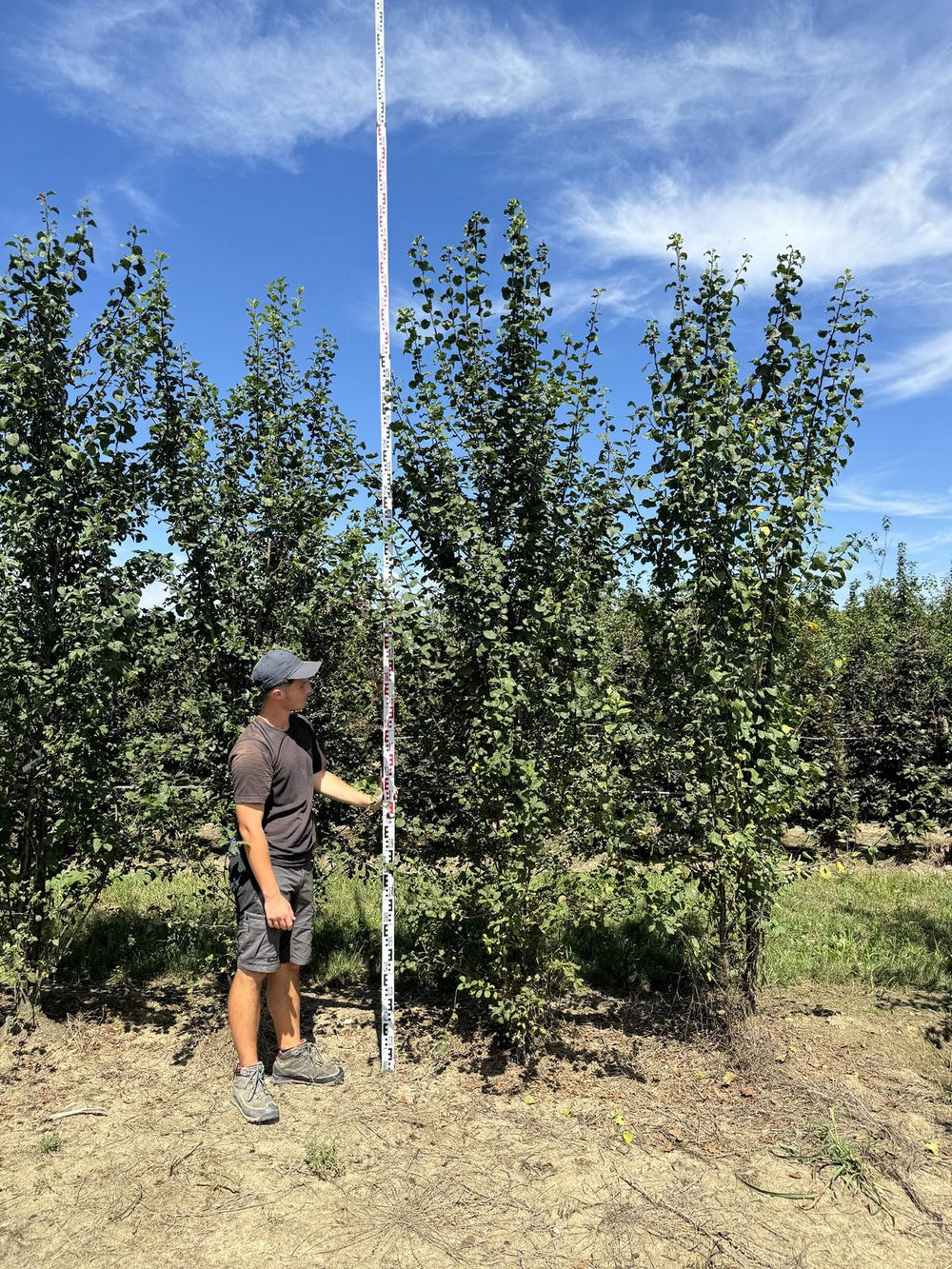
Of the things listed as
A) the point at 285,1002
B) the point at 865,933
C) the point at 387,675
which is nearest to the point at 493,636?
the point at 387,675

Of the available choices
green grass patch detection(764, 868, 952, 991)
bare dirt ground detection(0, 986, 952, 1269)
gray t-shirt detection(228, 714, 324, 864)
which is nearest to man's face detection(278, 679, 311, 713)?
gray t-shirt detection(228, 714, 324, 864)

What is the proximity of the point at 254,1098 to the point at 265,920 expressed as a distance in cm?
69

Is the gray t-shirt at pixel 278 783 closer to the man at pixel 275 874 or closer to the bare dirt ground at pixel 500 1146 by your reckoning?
the man at pixel 275 874

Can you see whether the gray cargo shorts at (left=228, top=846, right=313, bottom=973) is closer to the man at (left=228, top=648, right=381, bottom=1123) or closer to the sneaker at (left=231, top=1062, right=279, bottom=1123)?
the man at (left=228, top=648, right=381, bottom=1123)

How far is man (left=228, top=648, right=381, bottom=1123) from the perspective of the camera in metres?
3.64

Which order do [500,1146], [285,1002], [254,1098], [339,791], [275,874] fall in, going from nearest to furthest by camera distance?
[500,1146] → [254,1098] → [275,874] → [285,1002] → [339,791]

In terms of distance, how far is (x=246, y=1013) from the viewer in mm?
3693

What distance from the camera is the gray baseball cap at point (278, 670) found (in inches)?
150

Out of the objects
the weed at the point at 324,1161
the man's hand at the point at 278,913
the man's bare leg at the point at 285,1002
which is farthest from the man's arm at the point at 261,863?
the weed at the point at 324,1161

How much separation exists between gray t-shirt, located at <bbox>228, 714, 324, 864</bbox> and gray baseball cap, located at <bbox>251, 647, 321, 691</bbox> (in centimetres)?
19

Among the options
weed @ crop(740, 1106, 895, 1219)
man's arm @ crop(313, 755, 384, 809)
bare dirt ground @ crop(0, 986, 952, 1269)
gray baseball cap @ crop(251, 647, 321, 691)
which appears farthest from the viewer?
man's arm @ crop(313, 755, 384, 809)

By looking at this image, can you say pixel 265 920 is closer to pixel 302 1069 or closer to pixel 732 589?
pixel 302 1069

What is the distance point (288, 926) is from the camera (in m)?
3.64

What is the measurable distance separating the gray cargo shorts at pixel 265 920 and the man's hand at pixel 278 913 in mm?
114
